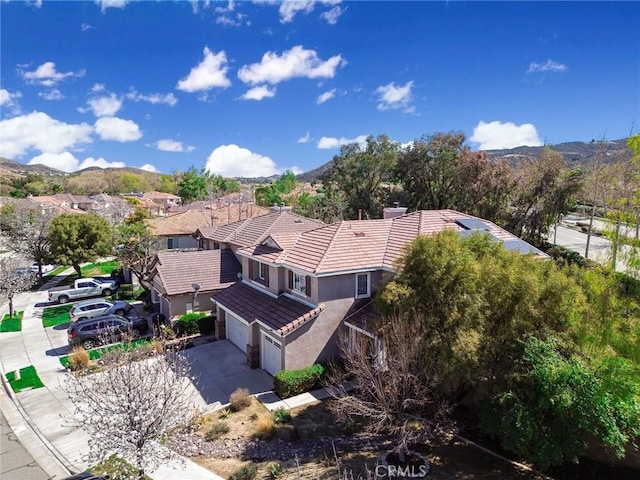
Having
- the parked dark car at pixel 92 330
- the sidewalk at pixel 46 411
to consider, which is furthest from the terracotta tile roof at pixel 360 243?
the parked dark car at pixel 92 330

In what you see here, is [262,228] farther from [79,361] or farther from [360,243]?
[79,361]

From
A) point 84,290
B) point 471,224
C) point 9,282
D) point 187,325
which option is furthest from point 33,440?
point 471,224

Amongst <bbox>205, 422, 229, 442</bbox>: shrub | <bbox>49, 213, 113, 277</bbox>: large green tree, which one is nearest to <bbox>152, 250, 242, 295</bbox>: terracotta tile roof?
<bbox>49, 213, 113, 277</bbox>: large green tree

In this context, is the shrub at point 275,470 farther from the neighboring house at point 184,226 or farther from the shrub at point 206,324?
the neighboring house at point 184,226

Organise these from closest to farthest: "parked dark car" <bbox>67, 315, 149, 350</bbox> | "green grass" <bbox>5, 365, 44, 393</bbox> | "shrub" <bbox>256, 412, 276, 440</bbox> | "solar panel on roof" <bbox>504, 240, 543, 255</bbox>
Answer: "shrub" <bbox>256, 412, 276, 440</bbox>
"green grass" <bbox>5, 365, 44, 393</bbox>
"solar panel on roof" <bbox>504, 240, 543, 255</bbox>
"parked dark car" <bbox>67, 315, 149, 350</bbox>

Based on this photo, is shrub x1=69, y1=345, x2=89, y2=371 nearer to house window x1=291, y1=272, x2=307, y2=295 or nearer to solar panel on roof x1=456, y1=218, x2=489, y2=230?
house window x1=291, y1=272, x2=307, y2=295

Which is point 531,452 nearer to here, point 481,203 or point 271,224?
point 271,224
